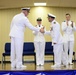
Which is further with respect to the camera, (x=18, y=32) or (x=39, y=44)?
(x=39, y=44)

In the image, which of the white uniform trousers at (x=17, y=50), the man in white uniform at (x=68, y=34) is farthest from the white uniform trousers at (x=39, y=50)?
the white uniform trousers at (x=17, y=50)

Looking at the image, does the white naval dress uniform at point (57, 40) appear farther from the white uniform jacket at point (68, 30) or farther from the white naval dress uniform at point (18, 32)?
the white naval dress uniform at point (18, 32)

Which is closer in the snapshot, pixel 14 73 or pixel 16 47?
pixel 14 73

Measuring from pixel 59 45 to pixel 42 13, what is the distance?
13.3ft

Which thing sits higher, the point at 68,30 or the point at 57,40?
the point at 68,30

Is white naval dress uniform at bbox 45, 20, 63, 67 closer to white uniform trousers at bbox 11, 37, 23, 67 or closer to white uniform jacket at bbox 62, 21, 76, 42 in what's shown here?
white uniform jacket at bbox 62, 21, 76, 42

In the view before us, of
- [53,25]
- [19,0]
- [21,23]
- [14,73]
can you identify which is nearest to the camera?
[14,73]

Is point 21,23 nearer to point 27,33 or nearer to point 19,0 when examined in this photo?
point 19,0

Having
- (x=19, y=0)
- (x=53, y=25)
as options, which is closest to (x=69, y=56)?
(x=53, y=25)

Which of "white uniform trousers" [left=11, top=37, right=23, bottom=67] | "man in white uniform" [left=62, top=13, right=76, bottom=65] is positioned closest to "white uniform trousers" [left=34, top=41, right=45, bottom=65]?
"man in white uniform" [left=62, top=13, right=76, bottom=65]

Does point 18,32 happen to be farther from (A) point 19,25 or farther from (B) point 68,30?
(B) point 68,30

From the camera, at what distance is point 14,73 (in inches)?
239

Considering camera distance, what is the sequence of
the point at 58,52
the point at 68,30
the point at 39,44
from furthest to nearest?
1. the point at 39,44
2. the point at 68,30
3. the point at 58,52

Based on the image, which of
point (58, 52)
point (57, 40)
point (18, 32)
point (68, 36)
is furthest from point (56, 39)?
point (18, 32)
